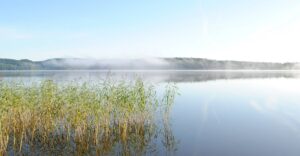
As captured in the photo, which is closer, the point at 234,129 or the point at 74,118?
the point at 74,118

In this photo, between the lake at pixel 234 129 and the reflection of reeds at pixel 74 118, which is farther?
the lake at pixel 234 129

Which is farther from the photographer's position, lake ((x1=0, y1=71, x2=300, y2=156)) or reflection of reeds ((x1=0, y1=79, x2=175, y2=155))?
lake ((x1=0, y1=71, x2=300, y2=156))

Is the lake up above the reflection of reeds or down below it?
below

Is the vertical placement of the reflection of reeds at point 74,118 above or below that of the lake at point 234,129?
above

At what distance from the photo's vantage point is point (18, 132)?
23.2m

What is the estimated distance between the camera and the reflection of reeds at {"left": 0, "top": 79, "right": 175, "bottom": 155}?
2123 centimetres

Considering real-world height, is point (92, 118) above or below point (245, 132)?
above

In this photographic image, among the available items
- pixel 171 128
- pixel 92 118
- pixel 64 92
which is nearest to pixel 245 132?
pixel 171 128

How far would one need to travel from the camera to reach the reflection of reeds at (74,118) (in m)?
21.2

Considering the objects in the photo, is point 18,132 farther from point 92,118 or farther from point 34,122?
point 92,118

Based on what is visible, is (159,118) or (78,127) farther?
(159,118)

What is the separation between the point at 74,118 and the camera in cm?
2191

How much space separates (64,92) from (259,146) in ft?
50.1

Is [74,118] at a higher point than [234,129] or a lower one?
higher
